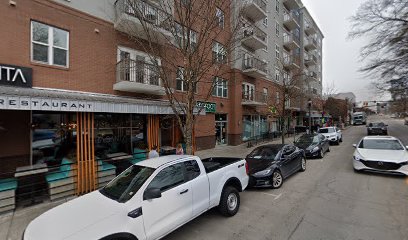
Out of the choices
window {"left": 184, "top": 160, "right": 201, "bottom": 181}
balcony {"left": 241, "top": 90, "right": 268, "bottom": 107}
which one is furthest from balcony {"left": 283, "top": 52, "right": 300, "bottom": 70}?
window {"left": 184, "top": 160, "right": 201, "bottom": 181}

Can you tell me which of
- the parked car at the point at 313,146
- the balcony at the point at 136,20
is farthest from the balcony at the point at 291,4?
the balcony at the point at 136,20

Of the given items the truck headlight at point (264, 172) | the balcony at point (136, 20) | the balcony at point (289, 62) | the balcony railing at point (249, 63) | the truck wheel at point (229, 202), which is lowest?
the truck wheel at point (229, 202)

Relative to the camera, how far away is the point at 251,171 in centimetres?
758

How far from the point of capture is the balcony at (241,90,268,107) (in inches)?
810

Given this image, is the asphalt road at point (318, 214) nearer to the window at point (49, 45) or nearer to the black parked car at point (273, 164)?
the black parked car at point (273, 164)

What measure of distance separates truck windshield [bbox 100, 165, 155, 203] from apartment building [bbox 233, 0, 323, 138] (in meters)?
12.7

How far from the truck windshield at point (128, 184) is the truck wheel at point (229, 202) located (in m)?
2.02

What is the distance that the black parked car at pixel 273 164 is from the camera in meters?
7.25

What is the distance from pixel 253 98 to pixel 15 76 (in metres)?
18.4

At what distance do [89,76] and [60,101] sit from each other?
10.9 feet

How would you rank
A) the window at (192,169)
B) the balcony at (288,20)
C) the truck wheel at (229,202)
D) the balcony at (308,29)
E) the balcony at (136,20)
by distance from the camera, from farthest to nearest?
the balcony at (308,29) → the balcony at (288,20) → the balcony at (136,20) → the truck wheel at (229,202) → the window at (192,169)

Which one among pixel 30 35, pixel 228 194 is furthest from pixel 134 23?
pixel 228 194

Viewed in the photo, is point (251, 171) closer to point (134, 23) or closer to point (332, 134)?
point (134, 23)

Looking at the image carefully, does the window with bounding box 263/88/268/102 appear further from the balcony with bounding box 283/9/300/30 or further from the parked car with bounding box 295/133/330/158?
A: the balcony with bounding box 283/9/300/30
